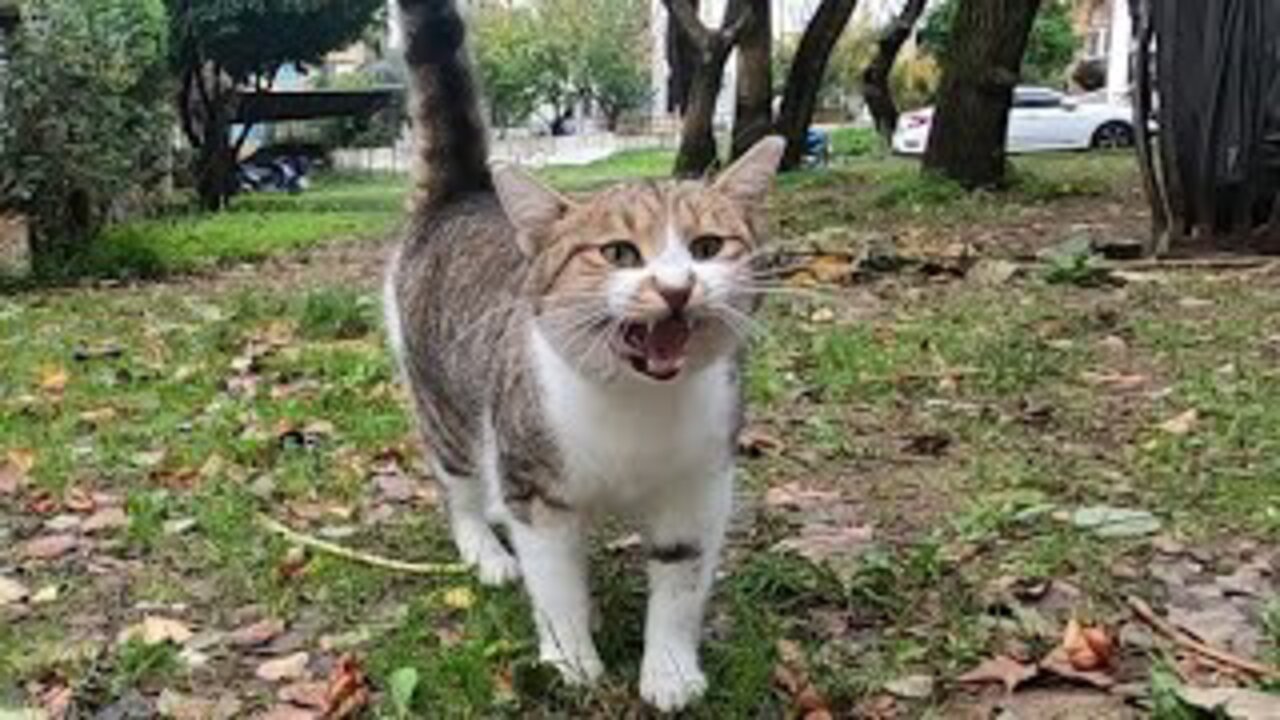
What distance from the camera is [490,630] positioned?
3273 mm

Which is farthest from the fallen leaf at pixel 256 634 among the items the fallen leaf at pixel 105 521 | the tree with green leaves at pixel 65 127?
the tree with green leaves at pixel 65 127

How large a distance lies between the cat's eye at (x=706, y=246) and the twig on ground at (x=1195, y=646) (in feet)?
3.94

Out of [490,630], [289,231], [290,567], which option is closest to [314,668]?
[490,630]

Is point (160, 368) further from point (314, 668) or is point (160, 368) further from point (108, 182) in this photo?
point (108, 182)

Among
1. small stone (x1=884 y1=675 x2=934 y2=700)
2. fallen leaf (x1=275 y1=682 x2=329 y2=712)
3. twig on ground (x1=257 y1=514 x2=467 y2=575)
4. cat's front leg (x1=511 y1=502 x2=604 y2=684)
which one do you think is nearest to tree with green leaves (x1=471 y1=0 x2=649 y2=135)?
twig on ground (x1=257 y1=514 x2=467 y2=575)

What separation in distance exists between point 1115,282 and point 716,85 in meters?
8.95

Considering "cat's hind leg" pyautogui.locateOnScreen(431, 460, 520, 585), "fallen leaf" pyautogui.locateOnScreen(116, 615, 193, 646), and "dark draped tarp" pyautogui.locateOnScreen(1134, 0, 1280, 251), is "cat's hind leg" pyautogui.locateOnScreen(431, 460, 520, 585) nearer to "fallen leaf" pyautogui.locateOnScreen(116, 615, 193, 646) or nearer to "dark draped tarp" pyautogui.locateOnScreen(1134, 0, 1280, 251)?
"fallen leaf" pyautogui.locateOnScreen(116, 615, 193, 646)

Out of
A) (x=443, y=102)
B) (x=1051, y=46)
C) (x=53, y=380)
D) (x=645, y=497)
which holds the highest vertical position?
(x=1051, y=46)

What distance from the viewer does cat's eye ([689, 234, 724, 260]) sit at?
2577 mm

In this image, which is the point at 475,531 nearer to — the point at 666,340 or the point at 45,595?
the point at 45,595

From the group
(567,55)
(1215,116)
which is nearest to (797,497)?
(1215,116)

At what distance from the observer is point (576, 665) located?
9.61 feet

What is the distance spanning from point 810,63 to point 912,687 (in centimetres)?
1405

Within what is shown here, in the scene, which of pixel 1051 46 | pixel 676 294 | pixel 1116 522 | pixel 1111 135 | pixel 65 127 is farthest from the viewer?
pixel 1051 46
